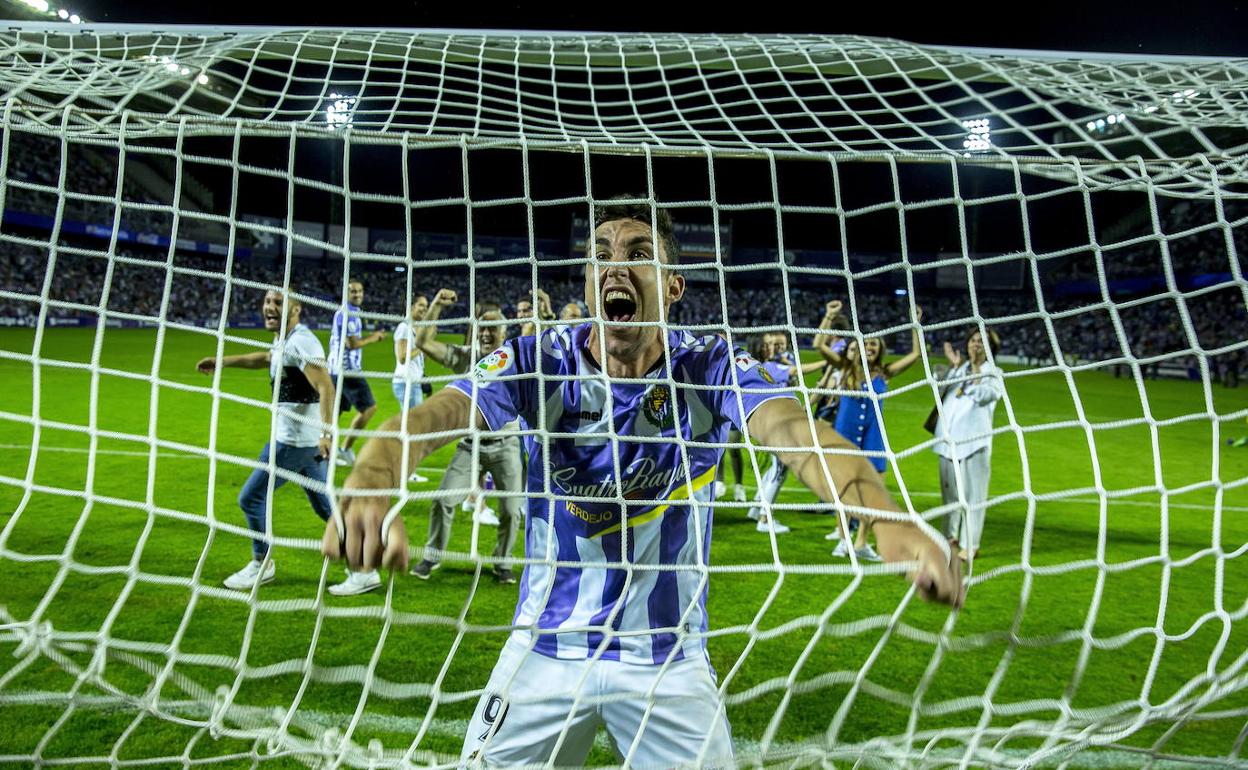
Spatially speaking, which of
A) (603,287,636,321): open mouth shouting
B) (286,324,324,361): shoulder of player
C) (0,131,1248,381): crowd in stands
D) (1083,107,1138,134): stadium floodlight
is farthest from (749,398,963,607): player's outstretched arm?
(0,131,1248,381): crowd in stands

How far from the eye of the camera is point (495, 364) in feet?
6.98

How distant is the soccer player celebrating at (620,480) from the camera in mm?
1960

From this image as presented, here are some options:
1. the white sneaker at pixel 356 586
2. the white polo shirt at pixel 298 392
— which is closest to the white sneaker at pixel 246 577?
the white sneaker at pixel 356 586

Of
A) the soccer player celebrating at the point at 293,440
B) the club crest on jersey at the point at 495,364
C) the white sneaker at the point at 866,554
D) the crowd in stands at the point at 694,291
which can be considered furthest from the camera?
the crowd in stands at the point at 694,291

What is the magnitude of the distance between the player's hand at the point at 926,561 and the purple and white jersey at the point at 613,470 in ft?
2.01

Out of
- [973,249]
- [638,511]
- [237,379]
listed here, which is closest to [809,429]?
[638,511]

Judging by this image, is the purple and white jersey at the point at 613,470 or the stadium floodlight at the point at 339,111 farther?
the stadium floodlight at the point at 339,111

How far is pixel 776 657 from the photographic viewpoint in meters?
4.04

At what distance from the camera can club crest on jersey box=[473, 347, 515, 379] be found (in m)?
2.09

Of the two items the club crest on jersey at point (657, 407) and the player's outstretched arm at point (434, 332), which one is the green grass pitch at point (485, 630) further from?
the player's outstretched arm at point (434, 332)

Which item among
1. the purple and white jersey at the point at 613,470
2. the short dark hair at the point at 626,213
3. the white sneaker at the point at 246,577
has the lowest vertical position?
the white sneaker at the point at 246,577

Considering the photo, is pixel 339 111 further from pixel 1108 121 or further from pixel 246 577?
pixel 246 577

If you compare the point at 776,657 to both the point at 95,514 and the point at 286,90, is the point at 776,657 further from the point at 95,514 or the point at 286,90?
the point at 95,514

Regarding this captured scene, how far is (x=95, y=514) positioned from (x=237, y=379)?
9469 millimetres
